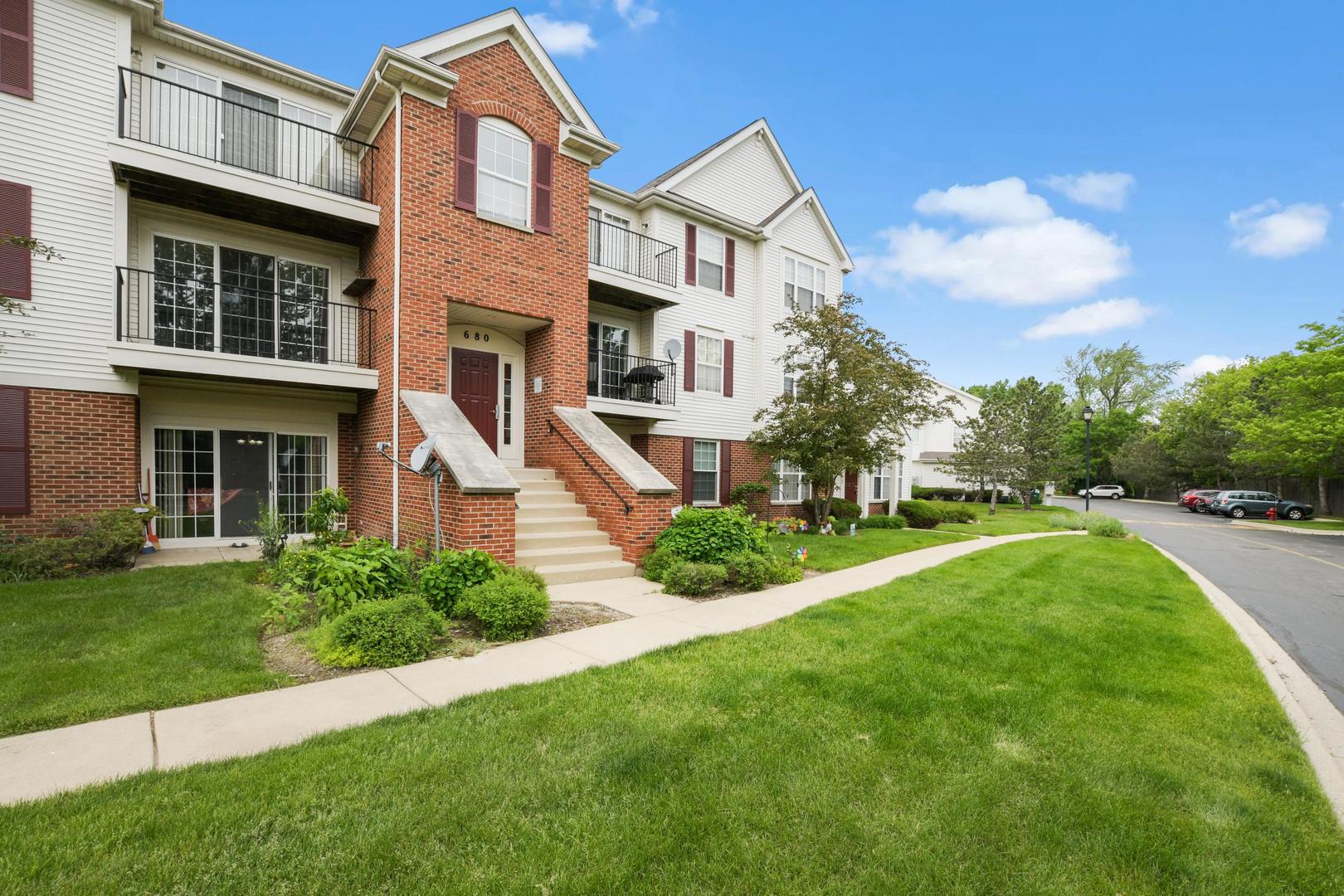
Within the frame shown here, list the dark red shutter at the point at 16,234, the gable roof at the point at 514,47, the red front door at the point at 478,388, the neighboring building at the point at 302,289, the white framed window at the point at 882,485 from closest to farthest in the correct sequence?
1. the dark red shutter at the point at 16,234
2. the neighboring building at the point at 302,289
3. the gable roof at the point at 514,47
4. the red front door at the point at 478,388
5. the white framed window at the point at 882,485

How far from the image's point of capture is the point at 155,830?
2.56 metres

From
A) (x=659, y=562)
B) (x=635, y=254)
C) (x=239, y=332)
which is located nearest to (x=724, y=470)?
(x=635, y=254)

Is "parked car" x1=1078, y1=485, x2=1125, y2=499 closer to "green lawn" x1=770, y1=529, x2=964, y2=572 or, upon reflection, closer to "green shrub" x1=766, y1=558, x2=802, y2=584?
"green lawn" x1=770, y1=529, x2=964, y2=572

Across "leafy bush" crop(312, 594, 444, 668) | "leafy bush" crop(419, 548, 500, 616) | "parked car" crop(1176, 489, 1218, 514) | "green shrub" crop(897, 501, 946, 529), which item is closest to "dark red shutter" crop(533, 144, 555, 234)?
"leafy bush" crop(419, 548, 500, 616)

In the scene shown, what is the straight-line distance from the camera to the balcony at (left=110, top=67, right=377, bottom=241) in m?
8.67

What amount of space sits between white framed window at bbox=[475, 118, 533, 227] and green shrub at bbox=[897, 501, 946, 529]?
16.6 metres

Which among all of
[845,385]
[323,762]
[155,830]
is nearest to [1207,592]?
[845,385]

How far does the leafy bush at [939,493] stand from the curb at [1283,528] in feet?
40.9

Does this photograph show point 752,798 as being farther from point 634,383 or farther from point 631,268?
point 631,268

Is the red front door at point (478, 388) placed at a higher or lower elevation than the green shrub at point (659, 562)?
higher

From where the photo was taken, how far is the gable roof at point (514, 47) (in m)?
9.72

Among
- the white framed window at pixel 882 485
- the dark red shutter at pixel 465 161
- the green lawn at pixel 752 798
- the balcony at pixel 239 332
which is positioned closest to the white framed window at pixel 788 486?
the white framed window at pixel 882 485

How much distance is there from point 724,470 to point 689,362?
10.4 ft

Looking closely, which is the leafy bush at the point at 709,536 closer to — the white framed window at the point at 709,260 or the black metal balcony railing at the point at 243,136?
the black metal balcony railing at the point at 243,136
